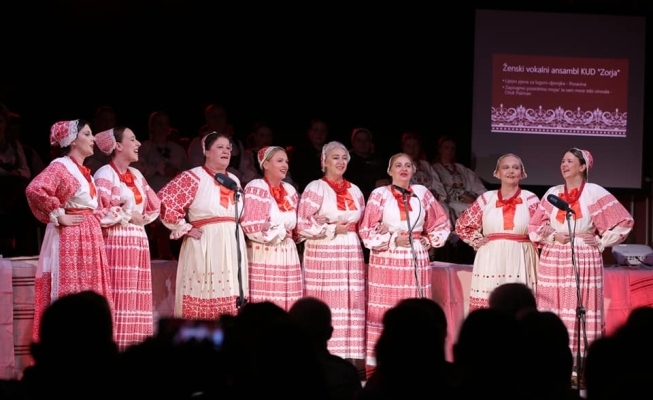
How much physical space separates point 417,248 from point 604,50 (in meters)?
4.09

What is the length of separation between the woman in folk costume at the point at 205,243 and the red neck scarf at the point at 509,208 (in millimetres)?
2017

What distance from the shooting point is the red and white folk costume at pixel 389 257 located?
739 centimetres

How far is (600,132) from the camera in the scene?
10.3 m

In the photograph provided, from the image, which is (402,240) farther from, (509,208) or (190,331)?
(190,331)

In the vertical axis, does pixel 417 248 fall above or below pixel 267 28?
below

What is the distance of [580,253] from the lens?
7.33m

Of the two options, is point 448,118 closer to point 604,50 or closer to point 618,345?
point 604,50

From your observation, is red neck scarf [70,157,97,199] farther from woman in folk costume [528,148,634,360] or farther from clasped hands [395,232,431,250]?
woman in folk costume [528,148,634,360]

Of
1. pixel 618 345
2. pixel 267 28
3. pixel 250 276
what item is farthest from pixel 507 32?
pixel 618 345

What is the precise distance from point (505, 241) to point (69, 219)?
3238mm

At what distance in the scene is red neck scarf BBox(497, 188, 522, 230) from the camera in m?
7.53

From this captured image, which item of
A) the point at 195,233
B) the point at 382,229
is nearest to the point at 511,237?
the point at 382,229

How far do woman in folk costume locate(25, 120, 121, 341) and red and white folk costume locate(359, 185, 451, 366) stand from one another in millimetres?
2029

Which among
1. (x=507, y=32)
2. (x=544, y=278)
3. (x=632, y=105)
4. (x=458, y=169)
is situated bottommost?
(x=544, y=278)
